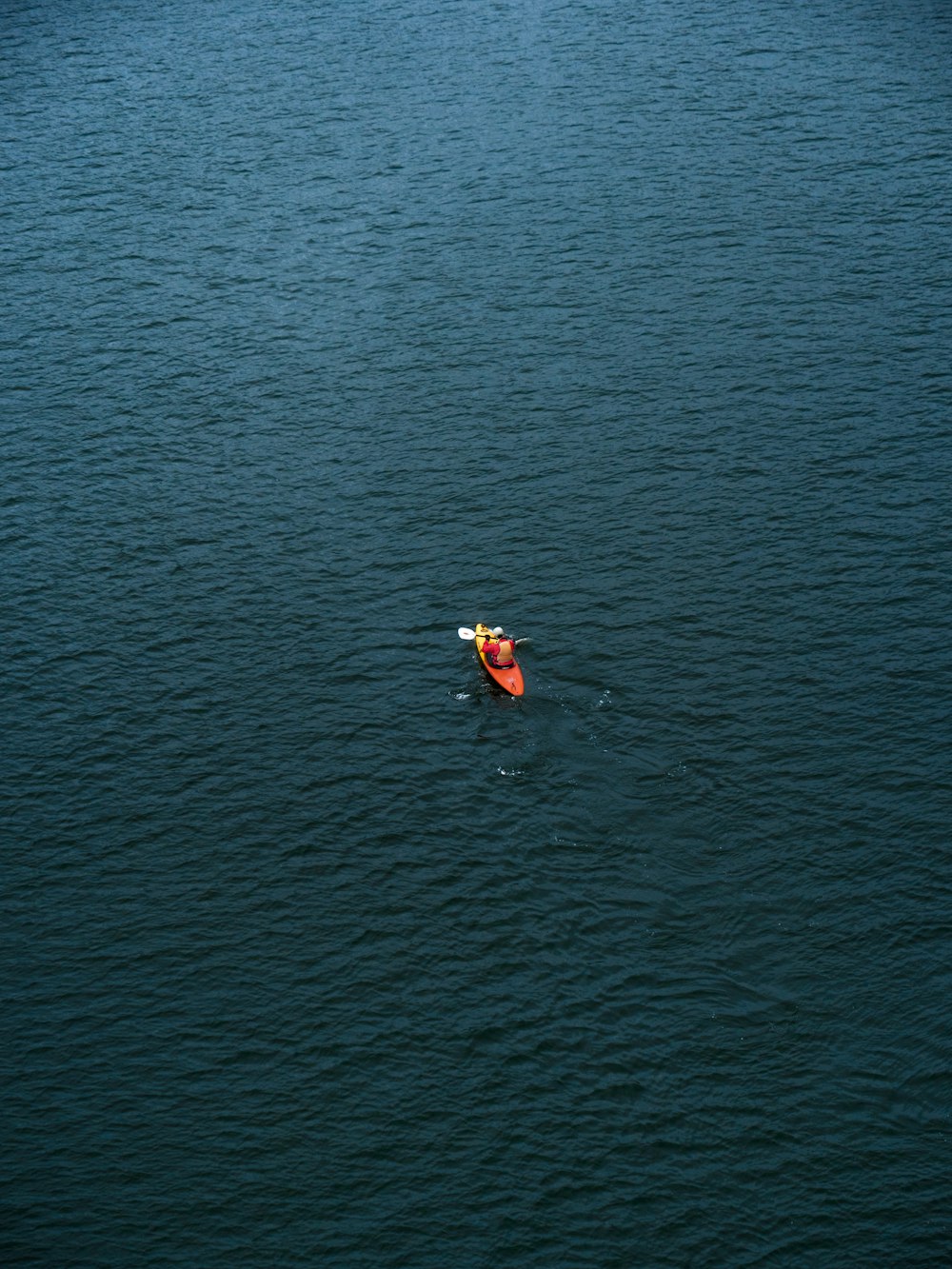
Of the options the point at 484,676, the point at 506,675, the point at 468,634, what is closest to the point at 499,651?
the point at 506,675

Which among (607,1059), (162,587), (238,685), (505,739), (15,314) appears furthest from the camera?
(15,314)

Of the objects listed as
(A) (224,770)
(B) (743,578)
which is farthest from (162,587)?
(B) (743,578)

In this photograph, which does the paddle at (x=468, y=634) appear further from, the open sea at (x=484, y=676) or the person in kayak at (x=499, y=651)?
the person in kayak at (x=499, y=651)

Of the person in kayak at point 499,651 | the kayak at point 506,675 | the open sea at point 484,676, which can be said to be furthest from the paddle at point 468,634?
the person in kayak at point 499,651

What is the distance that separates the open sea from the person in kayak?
1952 millimetres

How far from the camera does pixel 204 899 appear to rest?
6969 cm

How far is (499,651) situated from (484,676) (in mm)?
2802

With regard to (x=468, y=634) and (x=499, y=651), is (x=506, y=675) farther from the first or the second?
(x=468, y=634)

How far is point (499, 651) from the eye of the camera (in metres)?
77.5

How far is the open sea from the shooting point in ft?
191

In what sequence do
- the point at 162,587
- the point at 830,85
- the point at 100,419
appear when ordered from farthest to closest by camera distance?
1. the point at 830,85
2. the point at 100,419
3. the point at 162,587

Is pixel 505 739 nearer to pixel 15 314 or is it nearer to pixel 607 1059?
pixel 607 1059

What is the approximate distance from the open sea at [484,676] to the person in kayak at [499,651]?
195 cm

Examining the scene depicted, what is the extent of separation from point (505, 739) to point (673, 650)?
10.9 metres
